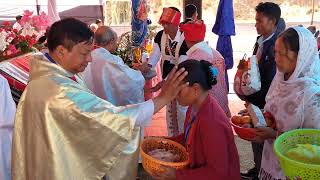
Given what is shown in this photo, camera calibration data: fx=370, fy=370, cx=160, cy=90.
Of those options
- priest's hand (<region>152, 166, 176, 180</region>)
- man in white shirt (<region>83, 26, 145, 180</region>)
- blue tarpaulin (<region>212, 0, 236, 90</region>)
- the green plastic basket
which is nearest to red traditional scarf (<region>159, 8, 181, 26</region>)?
man in white shirt (<region>83, 26, 145, 180</region>)

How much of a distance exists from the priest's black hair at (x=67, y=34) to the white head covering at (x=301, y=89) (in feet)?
3.95

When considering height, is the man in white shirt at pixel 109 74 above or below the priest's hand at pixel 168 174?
above

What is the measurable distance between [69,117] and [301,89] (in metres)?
1.30

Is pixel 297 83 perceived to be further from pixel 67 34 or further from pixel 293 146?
pixel 67 34

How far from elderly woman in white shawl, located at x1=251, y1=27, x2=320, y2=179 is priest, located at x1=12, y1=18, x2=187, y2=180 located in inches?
24.3

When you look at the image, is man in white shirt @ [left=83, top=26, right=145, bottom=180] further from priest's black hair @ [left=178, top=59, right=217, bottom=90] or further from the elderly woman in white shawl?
the elderly woman in white shawl

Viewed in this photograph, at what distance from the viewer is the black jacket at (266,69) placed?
3365 millimetres

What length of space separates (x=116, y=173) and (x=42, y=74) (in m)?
0.75

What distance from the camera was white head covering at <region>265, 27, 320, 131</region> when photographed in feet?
6.68

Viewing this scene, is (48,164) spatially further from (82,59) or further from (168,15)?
(168,15)

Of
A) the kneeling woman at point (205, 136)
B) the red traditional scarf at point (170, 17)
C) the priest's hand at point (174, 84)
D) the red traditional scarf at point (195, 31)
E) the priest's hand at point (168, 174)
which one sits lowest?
the priest's hand at point (168, 174)

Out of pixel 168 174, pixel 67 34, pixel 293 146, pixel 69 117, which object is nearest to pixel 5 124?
pixel 69 117

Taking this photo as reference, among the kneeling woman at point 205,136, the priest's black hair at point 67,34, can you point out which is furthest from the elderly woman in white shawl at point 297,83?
the priest's black hair at point 67,34

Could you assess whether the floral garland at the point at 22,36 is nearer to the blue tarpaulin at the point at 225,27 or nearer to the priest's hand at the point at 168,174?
the priest's hand at the point at 168,174
